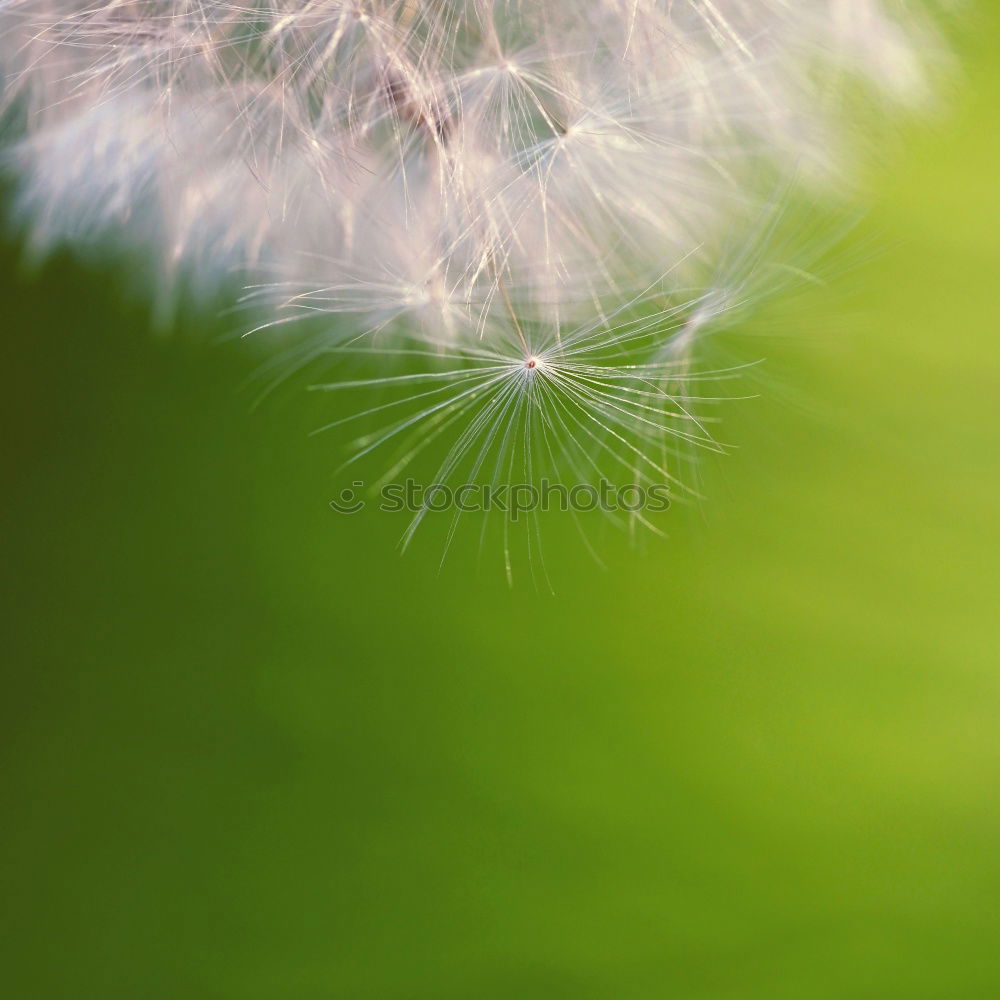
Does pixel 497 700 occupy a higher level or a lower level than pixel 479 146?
lower

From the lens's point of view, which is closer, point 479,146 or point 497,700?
point 479,146

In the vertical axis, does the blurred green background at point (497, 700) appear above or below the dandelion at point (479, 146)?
below

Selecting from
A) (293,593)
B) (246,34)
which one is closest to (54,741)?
(293,593)

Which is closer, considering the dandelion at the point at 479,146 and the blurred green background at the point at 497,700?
the dandelion at the point at 479,146

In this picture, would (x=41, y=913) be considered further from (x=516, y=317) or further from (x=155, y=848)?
(x=516, y=317)
